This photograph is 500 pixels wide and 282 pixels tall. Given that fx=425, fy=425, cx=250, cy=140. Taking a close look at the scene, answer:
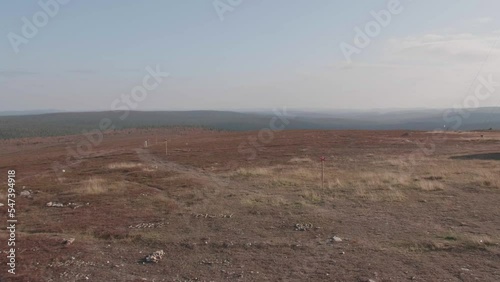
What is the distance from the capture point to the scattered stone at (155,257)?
40.9 feet

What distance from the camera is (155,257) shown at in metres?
12.6

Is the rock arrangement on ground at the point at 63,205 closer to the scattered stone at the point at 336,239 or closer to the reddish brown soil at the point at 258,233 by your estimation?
the reddish brown soil at the point at 258,233

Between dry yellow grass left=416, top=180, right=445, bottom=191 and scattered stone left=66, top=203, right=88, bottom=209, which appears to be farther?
dry yellow grass left=416, top=180, right=445, bottom=191

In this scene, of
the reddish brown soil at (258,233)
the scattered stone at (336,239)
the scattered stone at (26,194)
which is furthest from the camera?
the scattered stone at (26,194)

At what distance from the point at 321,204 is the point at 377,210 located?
2.60 m

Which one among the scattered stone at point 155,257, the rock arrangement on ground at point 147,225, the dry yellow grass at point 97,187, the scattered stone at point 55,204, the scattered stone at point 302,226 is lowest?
the scattered stone at point 55,204

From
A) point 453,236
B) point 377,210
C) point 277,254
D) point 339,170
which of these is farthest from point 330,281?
point 339,170

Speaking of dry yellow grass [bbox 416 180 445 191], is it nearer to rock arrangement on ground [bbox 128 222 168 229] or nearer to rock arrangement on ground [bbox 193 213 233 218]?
rock arrangement on ground [bbox 193 213 233 218]

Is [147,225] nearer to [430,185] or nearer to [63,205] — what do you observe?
[63,205]

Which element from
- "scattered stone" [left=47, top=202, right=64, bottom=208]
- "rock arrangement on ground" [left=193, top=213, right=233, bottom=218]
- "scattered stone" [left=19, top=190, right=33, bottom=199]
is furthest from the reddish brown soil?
"scattered stone" [left=19, top=190, right=33, bottom=199]

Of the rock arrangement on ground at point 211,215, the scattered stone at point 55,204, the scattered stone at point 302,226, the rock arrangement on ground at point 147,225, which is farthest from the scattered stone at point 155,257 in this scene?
the scattered stone at point 55,204

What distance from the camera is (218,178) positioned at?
30203 mm

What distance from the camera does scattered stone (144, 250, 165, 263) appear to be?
12453 millimetres

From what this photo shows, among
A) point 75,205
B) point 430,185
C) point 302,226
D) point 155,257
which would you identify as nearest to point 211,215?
point 302,226
